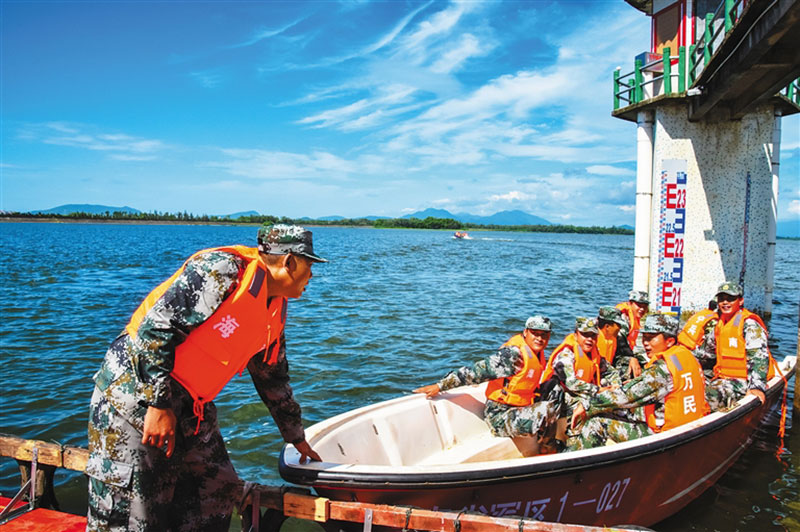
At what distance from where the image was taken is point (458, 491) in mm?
4062

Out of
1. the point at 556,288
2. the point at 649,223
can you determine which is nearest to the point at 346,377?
the point at 649,223

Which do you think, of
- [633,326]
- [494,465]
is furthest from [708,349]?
[494,465]

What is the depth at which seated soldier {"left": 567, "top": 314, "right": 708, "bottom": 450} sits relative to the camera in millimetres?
4941

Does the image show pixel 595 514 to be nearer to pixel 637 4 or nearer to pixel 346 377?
pixel 346 377

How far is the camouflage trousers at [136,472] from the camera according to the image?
2.50 meters

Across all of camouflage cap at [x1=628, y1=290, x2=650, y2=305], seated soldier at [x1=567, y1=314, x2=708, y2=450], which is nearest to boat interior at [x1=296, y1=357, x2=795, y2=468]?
seated soldier at [x1=567, y1=314, x2=708, y2=450]

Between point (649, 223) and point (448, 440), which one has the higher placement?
point (649, 223)

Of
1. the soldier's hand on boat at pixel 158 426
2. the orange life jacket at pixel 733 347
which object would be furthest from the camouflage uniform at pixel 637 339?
the soldier's hand on boat at pixel 158 426

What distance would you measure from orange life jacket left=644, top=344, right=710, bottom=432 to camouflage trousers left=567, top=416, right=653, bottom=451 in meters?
0.15

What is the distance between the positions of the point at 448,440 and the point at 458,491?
182 centimetres

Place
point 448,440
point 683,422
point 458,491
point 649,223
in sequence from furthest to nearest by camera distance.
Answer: point 649,223
point 448,440
point 683,422
point 458,491

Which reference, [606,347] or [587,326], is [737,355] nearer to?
[606,347]

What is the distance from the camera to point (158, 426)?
242 centimetres

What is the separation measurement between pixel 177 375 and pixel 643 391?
4169 mm
